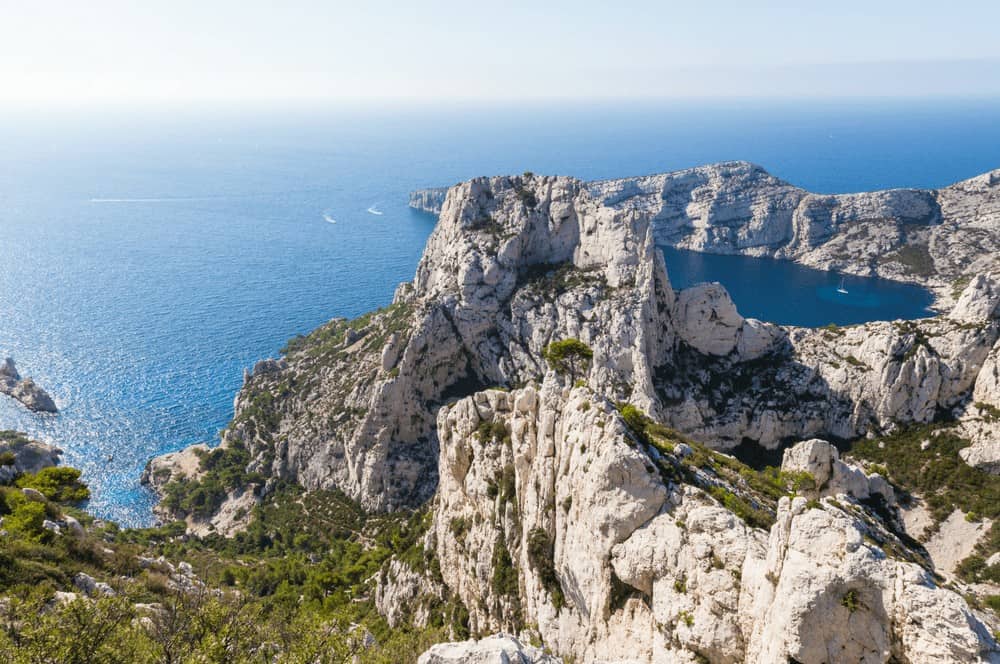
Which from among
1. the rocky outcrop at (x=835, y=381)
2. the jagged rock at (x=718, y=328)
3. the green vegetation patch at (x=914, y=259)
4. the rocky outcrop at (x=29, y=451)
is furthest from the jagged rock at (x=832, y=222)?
the rocky outcrop at (x=29, y=451)

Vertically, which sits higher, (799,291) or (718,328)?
(718,328)

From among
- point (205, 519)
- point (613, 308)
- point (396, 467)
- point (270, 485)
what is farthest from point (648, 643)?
point (205, 519)

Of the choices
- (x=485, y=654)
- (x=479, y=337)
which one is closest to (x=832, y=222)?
(x=479, y=337)

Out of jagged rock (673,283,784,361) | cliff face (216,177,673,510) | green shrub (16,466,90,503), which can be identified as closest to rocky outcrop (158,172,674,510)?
cliff face (216,177,673,510)

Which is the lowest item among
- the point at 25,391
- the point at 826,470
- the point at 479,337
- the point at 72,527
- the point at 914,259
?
the point at 25,391

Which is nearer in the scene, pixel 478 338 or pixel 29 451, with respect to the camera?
pixel 478 338

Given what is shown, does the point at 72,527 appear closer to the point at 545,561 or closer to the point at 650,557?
the point at 545,561

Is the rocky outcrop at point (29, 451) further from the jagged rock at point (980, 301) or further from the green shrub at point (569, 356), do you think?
the jagged rock at point (980, 301)
